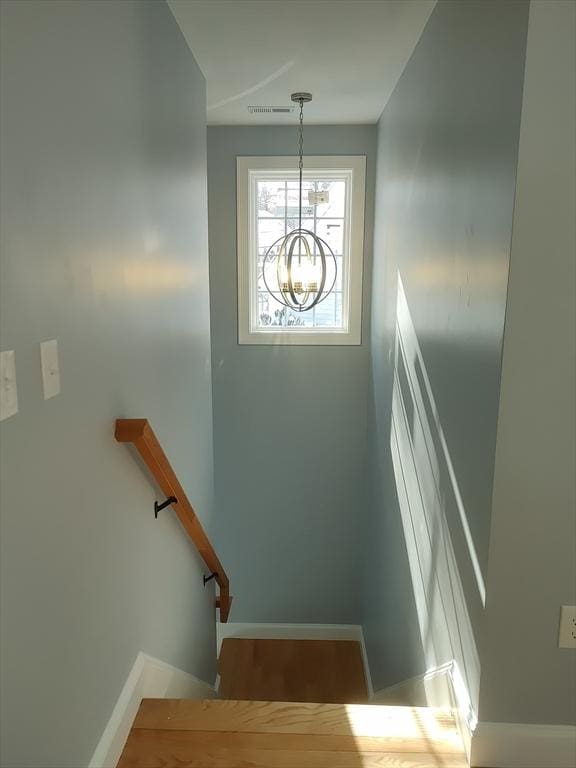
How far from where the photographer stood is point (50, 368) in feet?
3.77

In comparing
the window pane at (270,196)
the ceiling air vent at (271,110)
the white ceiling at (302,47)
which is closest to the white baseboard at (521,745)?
the white ceiling at (302,47)

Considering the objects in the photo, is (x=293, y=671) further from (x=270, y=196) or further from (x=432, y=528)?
(x=270, y=196)

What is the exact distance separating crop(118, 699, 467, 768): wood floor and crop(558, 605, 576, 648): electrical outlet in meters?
0.45

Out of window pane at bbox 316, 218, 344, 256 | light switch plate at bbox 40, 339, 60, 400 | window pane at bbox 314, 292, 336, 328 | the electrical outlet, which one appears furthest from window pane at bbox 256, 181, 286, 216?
the electrical outlet

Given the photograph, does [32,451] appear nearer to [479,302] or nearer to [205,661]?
[479,302]

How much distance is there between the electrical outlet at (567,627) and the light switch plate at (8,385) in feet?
4.70

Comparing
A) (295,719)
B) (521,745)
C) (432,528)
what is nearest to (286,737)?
(295,719)

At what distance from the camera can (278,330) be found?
417cm

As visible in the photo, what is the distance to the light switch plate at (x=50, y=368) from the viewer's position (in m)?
1.12

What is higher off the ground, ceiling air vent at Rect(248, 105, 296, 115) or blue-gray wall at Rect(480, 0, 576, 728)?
ceiling air vent at Rect(248, 105, 296, 115)

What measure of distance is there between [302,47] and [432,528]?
6.84 feet

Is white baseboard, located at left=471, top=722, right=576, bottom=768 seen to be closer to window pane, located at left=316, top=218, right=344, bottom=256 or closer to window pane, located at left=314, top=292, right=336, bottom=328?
window pane, located at left=314, top=292, right=336, bottom=328

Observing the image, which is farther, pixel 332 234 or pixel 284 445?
pixel 284 445

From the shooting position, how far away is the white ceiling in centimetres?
218
